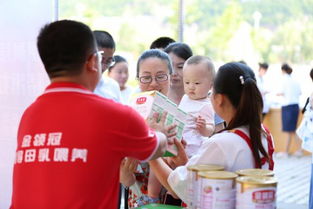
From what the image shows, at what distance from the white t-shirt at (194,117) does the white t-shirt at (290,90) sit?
22.5 feet

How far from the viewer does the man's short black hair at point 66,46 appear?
1.67m

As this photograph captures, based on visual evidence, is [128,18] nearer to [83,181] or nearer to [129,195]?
[129,195]

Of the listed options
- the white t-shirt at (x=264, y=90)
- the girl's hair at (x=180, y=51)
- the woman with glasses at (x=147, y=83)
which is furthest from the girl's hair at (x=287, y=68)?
the woman with glasses at (x=147, y=83)

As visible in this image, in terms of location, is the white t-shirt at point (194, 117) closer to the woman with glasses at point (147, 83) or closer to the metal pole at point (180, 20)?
the woman with glasses at point (147, 83)

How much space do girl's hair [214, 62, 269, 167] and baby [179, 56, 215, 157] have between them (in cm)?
69

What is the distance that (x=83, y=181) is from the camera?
1641mm

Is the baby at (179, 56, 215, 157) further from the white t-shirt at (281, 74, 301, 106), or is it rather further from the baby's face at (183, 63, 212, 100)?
the white t-shirt at (281, 74, 301, 106)

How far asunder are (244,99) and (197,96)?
87 centimetres

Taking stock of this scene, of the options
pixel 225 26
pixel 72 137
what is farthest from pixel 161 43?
pixel 225 26

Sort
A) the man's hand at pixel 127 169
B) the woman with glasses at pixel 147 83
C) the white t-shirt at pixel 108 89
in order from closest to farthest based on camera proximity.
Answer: the man's hand at pixel 127 169 → the woman with glasses at pixel 147 83 → the white t-shirt at pixel 108 89

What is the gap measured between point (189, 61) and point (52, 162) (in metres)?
1.43

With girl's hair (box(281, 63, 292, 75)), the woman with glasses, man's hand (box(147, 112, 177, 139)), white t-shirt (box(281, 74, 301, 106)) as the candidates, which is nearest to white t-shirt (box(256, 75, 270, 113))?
white t-shirt (box(281, 74, 301, 106))

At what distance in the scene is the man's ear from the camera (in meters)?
1.72

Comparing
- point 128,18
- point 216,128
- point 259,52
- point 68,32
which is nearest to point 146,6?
point 128,18
